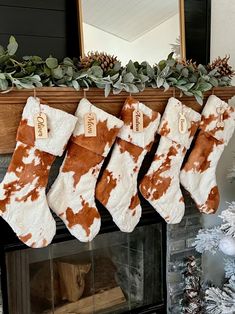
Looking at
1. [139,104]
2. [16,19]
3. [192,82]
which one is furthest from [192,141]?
[16,19]

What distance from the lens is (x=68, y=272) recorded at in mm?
1959

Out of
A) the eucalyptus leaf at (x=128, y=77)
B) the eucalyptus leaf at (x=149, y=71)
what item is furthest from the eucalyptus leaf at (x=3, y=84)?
the eucalyptus leaf at (x=149, y=71)

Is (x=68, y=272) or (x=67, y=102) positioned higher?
(x=67, y=102)

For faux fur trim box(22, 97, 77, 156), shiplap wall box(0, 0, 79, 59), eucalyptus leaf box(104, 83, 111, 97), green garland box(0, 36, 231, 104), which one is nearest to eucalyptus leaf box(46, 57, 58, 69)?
green garland box(0, 36, 231, 104)

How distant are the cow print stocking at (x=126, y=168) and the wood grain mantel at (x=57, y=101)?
6 centimetres

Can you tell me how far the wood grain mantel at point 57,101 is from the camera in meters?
1.49

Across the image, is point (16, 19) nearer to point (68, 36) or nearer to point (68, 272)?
point (68, 36)

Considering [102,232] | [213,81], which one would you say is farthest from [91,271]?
[213,81]

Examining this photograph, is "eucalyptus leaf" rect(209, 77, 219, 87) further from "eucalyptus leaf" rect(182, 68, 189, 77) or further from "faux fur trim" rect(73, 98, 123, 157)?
"faux fur trim" rect(73, 98, 123, 157)

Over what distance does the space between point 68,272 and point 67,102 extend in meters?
0.84

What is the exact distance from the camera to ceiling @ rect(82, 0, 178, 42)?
1892 mm

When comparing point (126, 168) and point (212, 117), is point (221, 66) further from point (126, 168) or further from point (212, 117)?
point (126, 168)

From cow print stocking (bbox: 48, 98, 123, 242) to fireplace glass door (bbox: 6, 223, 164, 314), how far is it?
249 millimetres

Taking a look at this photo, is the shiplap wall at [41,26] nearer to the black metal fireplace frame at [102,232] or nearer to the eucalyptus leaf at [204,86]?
the eucalyptus leaf at [204,86]
